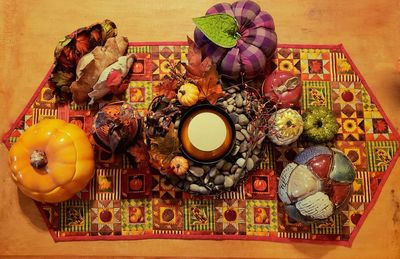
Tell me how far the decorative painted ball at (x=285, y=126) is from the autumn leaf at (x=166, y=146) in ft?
1.30

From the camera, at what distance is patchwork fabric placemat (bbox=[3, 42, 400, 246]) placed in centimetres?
191

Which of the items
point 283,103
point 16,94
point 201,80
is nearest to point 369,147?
point 283,103

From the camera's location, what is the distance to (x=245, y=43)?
1761 mm

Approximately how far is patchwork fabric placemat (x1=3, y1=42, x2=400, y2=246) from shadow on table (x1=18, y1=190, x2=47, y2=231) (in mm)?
28

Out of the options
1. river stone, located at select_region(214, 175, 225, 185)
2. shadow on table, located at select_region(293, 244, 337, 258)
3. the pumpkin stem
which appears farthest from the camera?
shadow on table, located at select_region(293, 244, 337, 258)

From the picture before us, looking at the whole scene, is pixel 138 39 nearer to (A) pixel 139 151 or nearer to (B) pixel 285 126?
(A) pixel 139 151

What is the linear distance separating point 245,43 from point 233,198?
0.67 meters

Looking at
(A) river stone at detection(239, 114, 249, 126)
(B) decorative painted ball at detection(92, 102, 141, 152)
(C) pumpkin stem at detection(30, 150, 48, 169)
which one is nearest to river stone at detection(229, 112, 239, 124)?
(A) river stone at detection(239, 114, 249, 126)

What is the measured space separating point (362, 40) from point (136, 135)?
3.65 feet

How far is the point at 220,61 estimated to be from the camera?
179 centimetres

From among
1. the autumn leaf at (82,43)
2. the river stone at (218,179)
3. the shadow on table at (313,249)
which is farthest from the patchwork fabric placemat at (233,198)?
the autumn leaf at (82,43)

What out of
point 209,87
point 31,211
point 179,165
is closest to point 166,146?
point 179,165

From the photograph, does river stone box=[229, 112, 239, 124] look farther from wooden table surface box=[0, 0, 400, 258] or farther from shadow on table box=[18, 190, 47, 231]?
shadow on table box=[18, 190, 47, 231]

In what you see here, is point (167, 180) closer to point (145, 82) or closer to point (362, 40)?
point (145, 82)
